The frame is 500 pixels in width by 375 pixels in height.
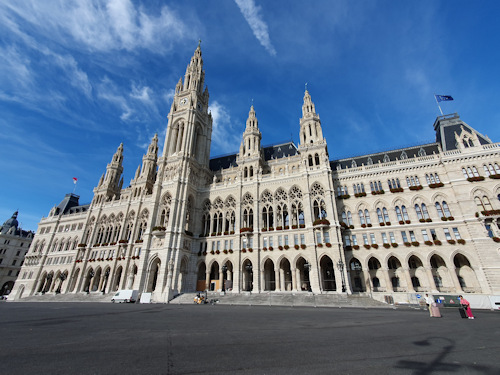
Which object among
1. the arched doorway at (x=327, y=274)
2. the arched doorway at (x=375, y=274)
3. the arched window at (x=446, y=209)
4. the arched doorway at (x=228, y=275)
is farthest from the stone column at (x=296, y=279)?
the arched window at (x=446, y=209)

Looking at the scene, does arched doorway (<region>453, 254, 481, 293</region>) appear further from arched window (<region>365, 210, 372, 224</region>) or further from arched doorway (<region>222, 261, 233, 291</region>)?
arched doorway (<region>222, 261, 233, 291</region>)

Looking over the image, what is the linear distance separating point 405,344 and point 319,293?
2417 centimetres

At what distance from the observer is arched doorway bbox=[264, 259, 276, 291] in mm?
37344

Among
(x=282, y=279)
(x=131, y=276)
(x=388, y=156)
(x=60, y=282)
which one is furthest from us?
Result: (x=60, y=282)

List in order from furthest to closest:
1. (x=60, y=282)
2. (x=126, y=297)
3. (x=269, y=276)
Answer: (x=60, y=282)
(x=269, y=276)
(x=126, y=297)

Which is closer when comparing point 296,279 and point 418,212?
point 296,279

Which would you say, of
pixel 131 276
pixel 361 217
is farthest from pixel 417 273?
pixel 131 276

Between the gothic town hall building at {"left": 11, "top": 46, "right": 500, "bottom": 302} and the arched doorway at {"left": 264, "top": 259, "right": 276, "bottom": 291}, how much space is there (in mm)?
222

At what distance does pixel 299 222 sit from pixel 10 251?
86034mm

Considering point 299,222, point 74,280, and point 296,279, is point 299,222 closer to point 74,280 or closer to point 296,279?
point 296,279

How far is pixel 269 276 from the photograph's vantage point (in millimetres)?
38969

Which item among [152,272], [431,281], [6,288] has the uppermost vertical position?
[152,272]

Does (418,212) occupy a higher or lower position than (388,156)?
lower

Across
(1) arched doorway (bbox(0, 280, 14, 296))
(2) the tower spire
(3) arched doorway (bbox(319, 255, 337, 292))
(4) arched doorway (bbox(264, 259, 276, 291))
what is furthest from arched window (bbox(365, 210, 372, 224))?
(1) arched doorway (bbox(0, 280, 14, 296))
